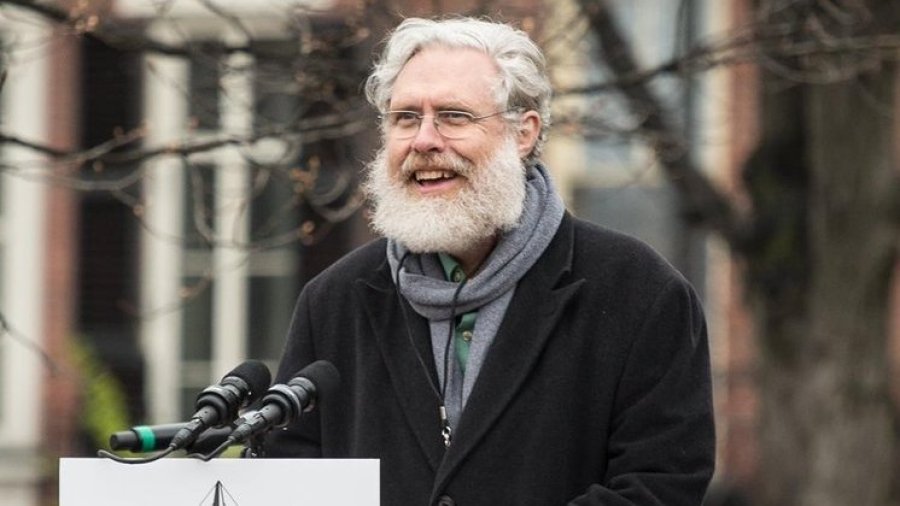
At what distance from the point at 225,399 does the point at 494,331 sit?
82 centimetres

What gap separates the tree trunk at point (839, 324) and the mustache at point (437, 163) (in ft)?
19.5

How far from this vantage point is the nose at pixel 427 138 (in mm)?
4637

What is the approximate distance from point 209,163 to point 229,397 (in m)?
9.33

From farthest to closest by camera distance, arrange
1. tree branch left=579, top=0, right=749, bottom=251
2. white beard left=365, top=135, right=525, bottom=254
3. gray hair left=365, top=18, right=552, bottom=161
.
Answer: tree branch left=579, top=0, right=749, bottom=251 < gray hair left=365, top=18, right=552, bottom=161 < white beard left=365, top=135, right=525, bottom=254

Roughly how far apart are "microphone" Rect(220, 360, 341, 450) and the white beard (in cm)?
45

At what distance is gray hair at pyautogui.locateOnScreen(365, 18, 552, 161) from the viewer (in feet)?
15.7

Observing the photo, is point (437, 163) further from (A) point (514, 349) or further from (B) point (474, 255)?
(A) point (514, 349)

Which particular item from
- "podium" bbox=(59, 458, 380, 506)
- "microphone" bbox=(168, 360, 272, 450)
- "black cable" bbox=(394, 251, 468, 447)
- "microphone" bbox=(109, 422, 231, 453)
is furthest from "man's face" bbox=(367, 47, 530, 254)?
"microphone" bbox=(109, 422, 231, 453)

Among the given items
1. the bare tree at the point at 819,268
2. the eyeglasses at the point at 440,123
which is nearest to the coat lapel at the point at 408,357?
the eyeglasses at the point at 440,123

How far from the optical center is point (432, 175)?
4727mm

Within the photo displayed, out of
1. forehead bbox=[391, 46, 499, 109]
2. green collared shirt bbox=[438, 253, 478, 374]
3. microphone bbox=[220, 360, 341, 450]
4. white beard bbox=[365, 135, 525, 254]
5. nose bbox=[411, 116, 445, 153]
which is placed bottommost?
microphone bbox=[220, 360, 341, 450]

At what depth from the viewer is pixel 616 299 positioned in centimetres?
470

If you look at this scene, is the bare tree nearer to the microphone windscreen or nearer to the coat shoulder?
the coat shoulder

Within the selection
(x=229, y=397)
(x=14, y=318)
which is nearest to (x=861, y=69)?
(x=229, y=397)
